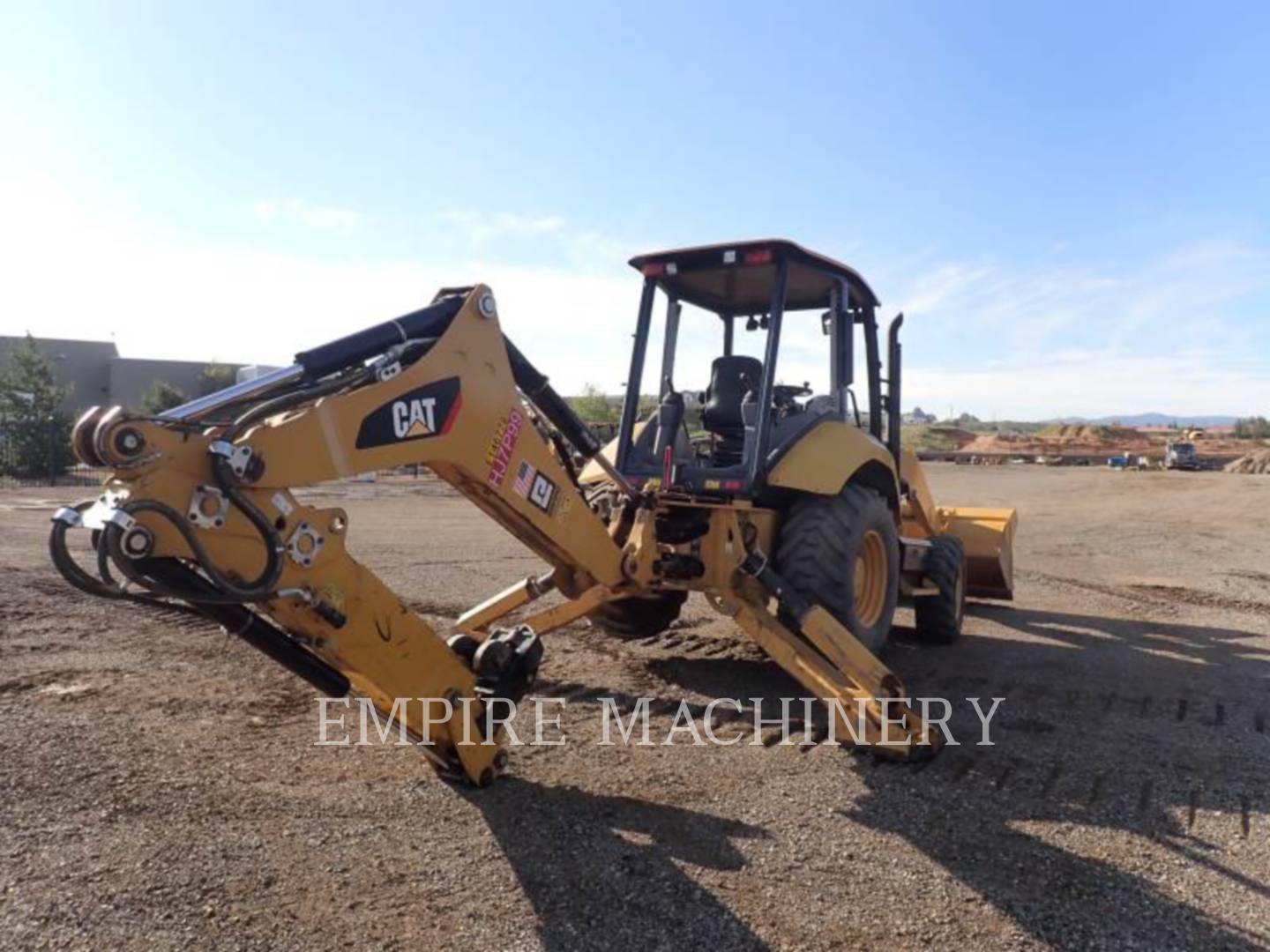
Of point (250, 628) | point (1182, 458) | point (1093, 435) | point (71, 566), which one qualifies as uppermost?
point (1093, 435)

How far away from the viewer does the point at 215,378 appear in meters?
39.0

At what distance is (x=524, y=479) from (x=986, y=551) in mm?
5631

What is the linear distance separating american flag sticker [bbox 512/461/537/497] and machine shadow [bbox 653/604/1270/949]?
6.30 ft

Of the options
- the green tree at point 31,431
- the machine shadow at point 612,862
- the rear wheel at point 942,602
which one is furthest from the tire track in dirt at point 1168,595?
the green tree at point 31,431

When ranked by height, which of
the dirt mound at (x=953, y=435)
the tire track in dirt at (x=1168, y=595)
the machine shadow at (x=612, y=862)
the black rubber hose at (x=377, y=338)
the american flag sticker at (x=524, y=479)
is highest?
the dirt mound at (x=953, y=435)

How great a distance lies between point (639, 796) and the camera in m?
4.00

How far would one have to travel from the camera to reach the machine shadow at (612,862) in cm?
297

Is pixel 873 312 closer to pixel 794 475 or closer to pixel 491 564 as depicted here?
pixel 794 475

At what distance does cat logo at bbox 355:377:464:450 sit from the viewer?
3264 millimetres

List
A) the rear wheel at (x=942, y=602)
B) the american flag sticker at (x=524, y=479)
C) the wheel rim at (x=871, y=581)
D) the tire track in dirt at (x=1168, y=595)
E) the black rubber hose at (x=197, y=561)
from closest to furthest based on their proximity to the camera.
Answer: the black rubber hose at (x=197, y=561) < the american flag sticker at (x=524, y=479) < the wheel rim at (x=871, y=581) < the rear wheel at (x=942, y=602) < the tire track in dirt at (x=1168, y=595)

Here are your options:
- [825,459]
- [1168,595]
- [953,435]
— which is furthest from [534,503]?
[953,435]

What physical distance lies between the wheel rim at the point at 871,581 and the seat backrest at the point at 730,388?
1.15 meters

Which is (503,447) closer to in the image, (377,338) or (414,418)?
(414,418)

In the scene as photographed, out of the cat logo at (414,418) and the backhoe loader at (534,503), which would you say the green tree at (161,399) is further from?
the cat logo at (414,418)
